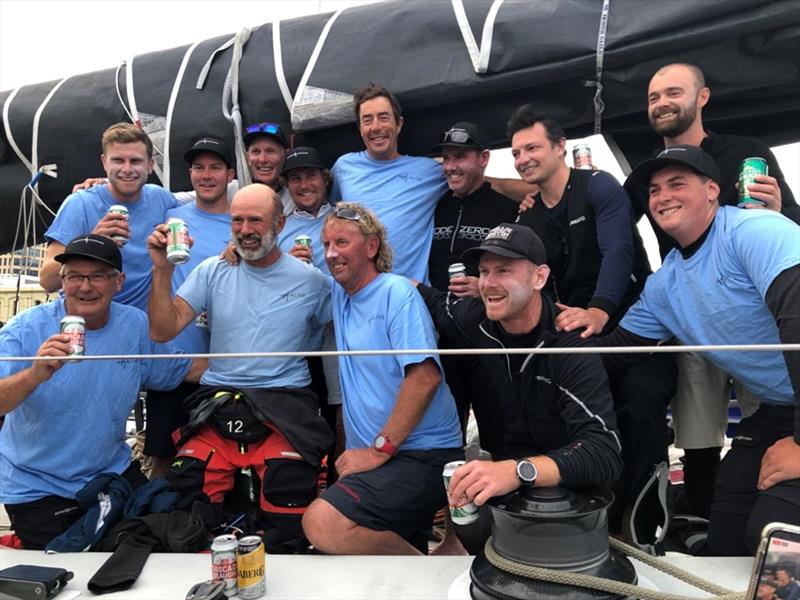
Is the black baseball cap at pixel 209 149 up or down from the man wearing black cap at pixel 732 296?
up

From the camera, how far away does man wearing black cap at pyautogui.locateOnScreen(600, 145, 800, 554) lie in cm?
199

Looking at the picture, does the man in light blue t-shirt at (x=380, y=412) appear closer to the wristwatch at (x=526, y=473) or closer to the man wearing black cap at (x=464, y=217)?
the man wearing black cap at (x=464, y=217)

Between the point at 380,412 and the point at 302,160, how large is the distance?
49.7 inches

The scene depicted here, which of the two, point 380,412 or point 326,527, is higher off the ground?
point 380,412

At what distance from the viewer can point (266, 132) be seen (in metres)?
3.11

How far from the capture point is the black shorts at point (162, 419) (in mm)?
2830

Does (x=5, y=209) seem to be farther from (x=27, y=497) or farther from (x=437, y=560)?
(x=437, y=560)

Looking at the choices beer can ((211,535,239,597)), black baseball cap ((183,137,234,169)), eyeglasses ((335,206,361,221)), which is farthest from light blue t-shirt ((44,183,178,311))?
beer can ((211,535,239,597))

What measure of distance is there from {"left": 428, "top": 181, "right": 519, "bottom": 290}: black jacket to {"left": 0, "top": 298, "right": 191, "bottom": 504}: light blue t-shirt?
141 centimetres

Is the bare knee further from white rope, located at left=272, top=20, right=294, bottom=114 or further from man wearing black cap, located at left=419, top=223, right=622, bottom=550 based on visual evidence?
white rope, located at left=272, top=20, right=294, bottom=114

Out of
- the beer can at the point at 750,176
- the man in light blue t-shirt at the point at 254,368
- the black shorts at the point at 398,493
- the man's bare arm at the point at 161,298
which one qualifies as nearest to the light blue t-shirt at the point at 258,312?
the man in light blue t-shirt at the point at 254,368

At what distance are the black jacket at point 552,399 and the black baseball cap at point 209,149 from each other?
1.36 meters

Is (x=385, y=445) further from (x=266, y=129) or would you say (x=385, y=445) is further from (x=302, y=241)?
(x=266, y=129)

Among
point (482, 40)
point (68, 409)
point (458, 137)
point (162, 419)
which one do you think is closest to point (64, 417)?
point (68, 409)
